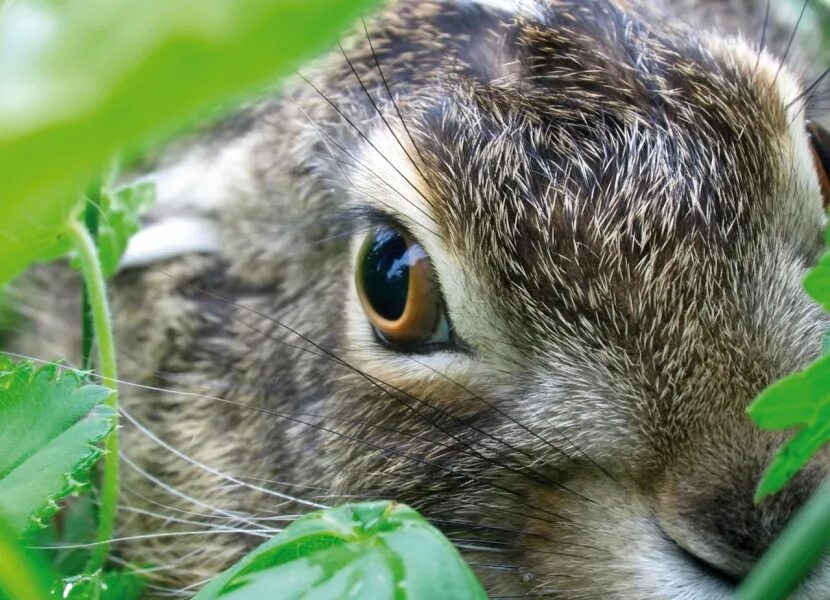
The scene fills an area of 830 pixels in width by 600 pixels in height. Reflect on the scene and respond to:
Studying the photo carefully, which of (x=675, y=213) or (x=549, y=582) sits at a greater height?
(x=675, y=213)

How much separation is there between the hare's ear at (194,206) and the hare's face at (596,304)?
85 cm

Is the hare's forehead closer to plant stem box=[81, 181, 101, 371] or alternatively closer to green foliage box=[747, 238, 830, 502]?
green foliage box=[747, 238, 830, 502]

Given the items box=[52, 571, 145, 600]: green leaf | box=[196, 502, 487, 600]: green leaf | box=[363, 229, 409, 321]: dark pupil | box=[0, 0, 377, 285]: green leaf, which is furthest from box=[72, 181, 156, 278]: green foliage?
box=[0, 0, 377, 285]: green leaf

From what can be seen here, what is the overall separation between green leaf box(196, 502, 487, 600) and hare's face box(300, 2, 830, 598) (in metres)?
0.53

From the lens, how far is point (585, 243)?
1.63m

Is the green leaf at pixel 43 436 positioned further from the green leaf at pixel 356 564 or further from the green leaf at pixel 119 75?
the green leaf at pixel 119 75

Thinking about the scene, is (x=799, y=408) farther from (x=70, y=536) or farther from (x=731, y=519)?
(x=70, y=536)

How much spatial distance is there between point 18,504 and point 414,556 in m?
0.67

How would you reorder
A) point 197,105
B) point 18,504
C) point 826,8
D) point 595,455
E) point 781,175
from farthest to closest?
point 826,8 < point 781,175 < point 595,455 < point 18,504 < point 197,105

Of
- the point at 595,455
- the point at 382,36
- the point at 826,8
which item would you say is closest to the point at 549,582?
the point at 595,455

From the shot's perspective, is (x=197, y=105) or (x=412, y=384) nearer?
(x=197, y=105)

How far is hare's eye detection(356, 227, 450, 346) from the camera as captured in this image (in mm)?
1825

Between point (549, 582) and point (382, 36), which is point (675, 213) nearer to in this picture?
point (549, 582)

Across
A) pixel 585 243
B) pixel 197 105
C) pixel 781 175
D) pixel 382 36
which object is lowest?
pixel 197 105
